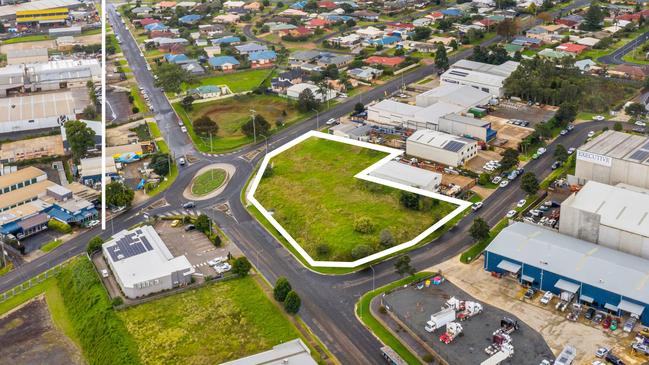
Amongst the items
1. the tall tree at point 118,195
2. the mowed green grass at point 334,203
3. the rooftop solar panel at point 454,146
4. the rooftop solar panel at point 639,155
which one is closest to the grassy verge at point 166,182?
the tall tree at point 118,195

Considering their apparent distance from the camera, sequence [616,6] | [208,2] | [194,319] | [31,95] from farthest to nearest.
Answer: [208,2] < [616,6] < [31,95] < [194,319]

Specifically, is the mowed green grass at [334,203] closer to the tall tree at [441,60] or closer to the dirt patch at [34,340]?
the dirt patch at [34,340]

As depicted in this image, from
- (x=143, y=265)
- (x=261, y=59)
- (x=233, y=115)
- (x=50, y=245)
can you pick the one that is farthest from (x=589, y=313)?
(x=261, y=59)

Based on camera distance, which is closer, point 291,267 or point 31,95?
point 291,267

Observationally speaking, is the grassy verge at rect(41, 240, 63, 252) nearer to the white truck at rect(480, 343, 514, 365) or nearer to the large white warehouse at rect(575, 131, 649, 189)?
the white truck at rect(480, 343, 514, 365)

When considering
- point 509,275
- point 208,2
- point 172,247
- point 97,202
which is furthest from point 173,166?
point 208,2

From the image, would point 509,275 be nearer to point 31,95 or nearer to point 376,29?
point 31,95

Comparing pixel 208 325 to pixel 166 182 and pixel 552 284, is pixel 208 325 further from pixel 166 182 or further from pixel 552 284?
pixel 166 182
